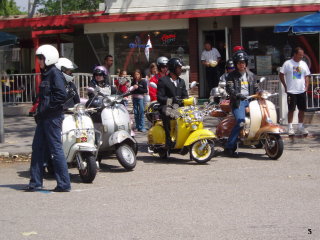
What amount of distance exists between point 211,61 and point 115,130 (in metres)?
10.1

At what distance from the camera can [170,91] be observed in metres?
11.8

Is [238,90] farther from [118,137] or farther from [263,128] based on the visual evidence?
[118,137]

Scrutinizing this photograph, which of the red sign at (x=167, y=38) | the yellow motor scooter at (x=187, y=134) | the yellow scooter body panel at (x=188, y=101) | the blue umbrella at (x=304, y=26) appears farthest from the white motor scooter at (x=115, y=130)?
the red sign at (x=167, y=38)

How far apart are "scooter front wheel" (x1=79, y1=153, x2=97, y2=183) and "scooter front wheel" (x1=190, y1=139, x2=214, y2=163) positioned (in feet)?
7.01

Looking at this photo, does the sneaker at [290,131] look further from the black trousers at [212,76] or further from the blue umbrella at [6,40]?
the blue umbrella at [6,40]

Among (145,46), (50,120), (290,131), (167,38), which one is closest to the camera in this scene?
(50,120)

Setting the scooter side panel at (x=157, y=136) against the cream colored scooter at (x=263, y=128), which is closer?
the cream colored scooter at (x=263, y=128)

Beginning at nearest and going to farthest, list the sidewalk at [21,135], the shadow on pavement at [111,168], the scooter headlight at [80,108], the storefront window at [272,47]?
the scooter headlight at [80,108] < the shadow on pavement at [111,168] < the sidewalk at [21,135] < the storefront window at [272,47]

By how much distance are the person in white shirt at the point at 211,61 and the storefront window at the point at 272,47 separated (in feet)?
3.49

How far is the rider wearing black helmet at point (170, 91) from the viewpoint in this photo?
38.1ft

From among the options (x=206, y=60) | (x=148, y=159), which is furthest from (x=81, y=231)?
(x=206, y=60)

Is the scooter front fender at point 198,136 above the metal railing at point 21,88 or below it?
below

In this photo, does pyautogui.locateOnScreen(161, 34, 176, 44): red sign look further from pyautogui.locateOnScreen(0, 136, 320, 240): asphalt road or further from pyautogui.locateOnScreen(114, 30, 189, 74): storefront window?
pyautogui.locateOnScreen(0, 136, 320, 240): asphalt road

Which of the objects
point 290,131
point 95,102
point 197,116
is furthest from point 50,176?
point 290,131
